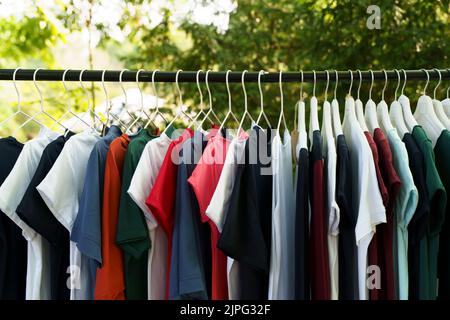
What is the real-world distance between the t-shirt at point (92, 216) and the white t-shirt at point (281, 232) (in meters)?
0.48

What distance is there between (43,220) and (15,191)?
125 millimetres

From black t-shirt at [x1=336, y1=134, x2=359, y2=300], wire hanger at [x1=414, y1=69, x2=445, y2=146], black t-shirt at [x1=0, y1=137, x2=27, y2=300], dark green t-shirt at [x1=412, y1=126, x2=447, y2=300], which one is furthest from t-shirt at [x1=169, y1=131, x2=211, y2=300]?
wire hanger at [x1=414, y1=69, x2=445, y2=146]

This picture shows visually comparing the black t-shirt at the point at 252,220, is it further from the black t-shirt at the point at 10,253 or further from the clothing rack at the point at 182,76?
the black t-shirt at the point at 10,253

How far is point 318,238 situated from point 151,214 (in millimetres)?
460

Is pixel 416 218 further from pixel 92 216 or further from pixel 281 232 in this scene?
pixel 92 216

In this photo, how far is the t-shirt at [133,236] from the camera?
1.56 metres

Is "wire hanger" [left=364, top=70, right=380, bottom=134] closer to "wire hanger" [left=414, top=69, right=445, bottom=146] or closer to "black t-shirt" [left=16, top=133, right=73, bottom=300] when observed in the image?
"wire hanger" [left=414, top=69, right=445, bottom=146]

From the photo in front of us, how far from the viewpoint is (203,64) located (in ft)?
12.5

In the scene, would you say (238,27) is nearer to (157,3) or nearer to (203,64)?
(203,64)

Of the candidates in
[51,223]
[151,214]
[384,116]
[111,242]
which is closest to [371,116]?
[384,116]

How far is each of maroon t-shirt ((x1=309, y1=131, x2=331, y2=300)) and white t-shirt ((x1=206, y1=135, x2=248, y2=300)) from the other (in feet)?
0.68

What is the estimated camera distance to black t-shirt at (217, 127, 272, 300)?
4.95 ft

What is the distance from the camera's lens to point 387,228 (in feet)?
5.28
